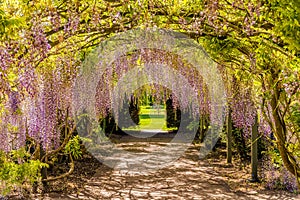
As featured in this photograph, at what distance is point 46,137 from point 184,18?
2.80 metres

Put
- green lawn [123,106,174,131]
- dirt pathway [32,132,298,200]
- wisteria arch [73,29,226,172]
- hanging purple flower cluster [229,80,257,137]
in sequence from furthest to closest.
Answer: green lawn [123,106,174,131] → hanging purple flower cluster [229,80,257,137] → wisteria arch [73,29,226,172] → dirt pathway [32,132,298,200]

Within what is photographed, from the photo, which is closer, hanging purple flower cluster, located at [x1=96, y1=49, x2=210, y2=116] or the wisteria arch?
the wisteria arch

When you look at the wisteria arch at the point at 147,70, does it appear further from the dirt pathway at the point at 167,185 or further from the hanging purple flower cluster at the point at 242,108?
the dirt pathway at the point at 167,185

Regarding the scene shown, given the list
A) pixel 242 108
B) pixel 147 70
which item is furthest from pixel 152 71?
pixel 242 108

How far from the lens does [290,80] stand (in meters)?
2.61

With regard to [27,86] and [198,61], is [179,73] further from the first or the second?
[27,86]

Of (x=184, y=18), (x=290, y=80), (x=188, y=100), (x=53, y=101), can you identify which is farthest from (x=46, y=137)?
(x=188, y=100)

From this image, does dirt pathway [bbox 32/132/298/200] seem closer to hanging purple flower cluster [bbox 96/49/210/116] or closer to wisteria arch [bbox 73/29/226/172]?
wisteria arch [bbox 73/29/226/172]

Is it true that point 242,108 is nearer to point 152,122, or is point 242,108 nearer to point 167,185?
point 167,185

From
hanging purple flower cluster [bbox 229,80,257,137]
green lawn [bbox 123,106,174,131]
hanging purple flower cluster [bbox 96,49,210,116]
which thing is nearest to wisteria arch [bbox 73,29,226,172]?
hanging purple flower cluster [bbox 96,49,210,116]

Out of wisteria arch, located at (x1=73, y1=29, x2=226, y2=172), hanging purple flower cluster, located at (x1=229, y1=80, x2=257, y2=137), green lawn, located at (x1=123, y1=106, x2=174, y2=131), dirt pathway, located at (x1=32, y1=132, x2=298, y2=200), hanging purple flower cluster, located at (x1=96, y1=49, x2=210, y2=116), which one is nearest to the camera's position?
dirt pathway, located at (x1=32, y1=132, x2=298, y2=200)

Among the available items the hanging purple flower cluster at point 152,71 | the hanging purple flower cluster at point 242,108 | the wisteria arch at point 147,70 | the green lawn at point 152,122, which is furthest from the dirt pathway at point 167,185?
the green lawn at point 152,122

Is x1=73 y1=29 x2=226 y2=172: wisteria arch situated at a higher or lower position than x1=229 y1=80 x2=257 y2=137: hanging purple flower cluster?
higher

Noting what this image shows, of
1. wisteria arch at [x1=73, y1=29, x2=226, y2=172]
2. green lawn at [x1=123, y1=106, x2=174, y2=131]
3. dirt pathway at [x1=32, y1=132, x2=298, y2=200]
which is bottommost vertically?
dirt pathway at [x1=32, y1=132, x2=298, y2=200]
